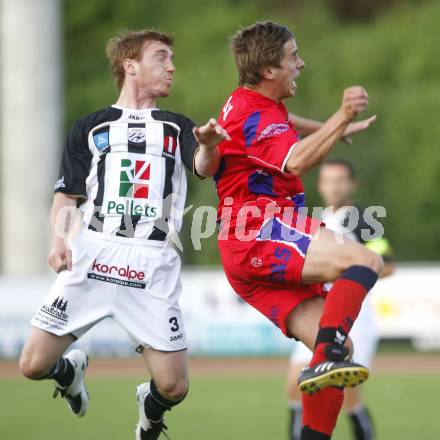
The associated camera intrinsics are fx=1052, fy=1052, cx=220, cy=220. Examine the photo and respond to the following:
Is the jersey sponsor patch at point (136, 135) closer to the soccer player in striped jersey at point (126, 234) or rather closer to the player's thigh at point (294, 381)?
the soccer player in striped jersey at point (126, 234)

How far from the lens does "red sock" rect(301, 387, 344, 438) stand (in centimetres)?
545

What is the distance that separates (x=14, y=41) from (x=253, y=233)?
44.3ft

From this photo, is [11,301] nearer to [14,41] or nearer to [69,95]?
[14,41]

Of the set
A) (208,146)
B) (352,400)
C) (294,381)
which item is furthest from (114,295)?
(352,400)

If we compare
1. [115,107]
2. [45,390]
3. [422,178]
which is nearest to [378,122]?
[422,178]

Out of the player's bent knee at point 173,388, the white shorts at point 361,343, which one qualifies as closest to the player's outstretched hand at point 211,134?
the player's bent knee at point 173,388

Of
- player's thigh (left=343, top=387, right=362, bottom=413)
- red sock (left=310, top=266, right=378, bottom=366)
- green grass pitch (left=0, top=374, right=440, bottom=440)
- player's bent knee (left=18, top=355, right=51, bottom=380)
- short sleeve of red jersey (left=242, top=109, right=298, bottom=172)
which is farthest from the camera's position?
green grass pitch (left=0, top=374, right=440, bottom=440)

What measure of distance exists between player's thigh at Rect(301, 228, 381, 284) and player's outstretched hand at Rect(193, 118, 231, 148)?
0.73 metres

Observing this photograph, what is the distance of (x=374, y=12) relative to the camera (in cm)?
3212

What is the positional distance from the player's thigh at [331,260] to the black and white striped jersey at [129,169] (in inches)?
39.3

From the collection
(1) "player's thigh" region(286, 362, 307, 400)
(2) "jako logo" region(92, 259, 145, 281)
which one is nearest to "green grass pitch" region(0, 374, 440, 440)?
(1) "player's thigh" region(286, 362, 307, 400)

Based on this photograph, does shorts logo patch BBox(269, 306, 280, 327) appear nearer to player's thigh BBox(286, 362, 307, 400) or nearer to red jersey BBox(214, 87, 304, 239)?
red jersey BBox(214, 87, 304, 239)

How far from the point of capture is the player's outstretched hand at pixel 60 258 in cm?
592

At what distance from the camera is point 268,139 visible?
5.37 metres
